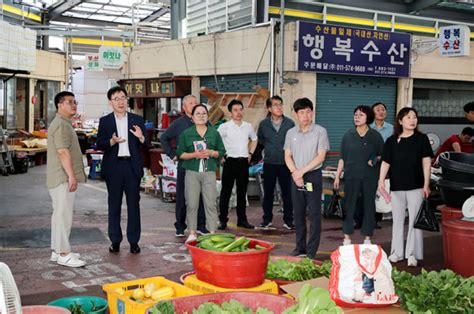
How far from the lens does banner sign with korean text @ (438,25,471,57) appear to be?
13102 millimetres

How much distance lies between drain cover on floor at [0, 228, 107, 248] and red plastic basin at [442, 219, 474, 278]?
4.60m

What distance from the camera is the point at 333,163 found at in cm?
1327

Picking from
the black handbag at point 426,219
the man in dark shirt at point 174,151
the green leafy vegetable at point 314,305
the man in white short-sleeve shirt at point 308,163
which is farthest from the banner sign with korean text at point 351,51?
the green leafy vegetable at point 314,305

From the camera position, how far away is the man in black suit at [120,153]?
7418mm

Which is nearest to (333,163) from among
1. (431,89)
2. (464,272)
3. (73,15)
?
(431,89)

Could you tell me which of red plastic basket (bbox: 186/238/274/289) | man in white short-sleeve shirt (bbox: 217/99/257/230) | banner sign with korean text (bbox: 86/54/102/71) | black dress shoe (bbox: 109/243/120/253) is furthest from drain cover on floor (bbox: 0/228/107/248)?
banner sign with korean text (bbox: 86/54/102/71)

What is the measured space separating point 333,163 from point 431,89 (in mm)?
3724

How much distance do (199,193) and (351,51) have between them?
629 centimetres

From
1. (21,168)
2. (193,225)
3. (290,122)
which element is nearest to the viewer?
(193,225)

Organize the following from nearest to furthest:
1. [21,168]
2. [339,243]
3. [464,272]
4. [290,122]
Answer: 1. [464,272]
2. [339,243]
3. [290,122]
4. [21,168]

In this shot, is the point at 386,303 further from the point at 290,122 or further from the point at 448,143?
the point at 448,143

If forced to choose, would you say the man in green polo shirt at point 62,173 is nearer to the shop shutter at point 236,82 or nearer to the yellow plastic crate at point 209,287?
the yellow plastic crate at point 209,287

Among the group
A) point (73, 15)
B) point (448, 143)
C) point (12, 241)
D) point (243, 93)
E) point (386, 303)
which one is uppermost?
point (73, 15)

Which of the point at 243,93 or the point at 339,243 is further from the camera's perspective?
the point at 243,93
